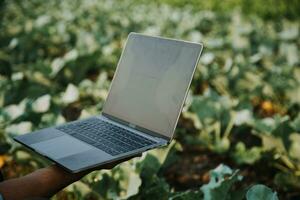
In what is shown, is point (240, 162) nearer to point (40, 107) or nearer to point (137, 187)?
point (137, 187)

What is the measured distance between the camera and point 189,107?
144 inches

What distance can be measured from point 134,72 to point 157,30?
3.82 metres

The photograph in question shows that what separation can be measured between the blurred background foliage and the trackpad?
0.30 m

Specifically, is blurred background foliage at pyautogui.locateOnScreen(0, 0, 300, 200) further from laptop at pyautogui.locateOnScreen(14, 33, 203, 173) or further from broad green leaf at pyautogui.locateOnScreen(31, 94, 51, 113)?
laptop at pyautogui.locateOnScreen(14, 33, 203, 173)

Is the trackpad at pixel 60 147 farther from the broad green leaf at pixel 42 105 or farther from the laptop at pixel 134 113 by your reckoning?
the broad green leaf at pixel 42 105

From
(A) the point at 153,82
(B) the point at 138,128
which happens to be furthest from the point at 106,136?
(A) the point at 153,82

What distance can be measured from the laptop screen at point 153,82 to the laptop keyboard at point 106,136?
0.08 meters

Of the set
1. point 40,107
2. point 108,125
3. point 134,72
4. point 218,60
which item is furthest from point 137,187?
point 218,60

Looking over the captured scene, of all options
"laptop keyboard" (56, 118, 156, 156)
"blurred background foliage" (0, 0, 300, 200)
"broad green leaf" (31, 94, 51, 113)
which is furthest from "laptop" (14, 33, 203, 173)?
"broad green leaf" (31, 94, 51, 113)

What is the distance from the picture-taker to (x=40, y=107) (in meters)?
3.06

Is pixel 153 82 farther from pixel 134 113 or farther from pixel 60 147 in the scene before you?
pixel 60 147

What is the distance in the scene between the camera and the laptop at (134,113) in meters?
1.93

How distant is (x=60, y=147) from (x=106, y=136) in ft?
0.68

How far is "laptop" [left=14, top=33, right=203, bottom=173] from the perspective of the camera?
6.34 ft
